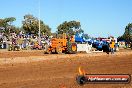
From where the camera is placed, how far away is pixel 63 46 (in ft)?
109

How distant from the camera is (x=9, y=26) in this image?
7788 centimetres

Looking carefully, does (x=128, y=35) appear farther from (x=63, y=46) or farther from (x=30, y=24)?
(x=63, y=46)

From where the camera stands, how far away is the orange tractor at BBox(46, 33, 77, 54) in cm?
3278

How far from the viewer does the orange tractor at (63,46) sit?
32.8 m

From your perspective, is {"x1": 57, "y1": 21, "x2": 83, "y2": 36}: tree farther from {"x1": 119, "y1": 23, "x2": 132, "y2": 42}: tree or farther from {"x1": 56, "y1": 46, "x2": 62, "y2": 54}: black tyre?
{"x1": 56, "y1": 46, "x2": 62, "y2": 54}: black tyre

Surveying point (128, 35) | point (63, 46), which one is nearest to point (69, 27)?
point (128, 35)

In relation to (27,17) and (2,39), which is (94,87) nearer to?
(2,39)

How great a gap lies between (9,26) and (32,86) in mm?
67532

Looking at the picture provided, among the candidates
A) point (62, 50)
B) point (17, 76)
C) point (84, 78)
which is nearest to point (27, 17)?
point (62, 50)

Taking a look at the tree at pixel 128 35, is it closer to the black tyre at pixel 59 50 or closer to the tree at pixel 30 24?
the tree at pixel 30 24

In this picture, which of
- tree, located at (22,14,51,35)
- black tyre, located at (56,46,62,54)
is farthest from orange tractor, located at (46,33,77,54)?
tree, located at (22,14,51,35)

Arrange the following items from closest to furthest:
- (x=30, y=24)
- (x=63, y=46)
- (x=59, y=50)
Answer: (x=59, y=50), (x=63, y=46), (x=30, y=24)

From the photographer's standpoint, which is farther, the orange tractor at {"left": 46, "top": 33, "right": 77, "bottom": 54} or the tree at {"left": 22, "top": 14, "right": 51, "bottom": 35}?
the tree at {"left": 22, "top": 14, "right": 51, "bottom": 35}

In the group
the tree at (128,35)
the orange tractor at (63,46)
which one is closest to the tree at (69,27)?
the tree at (128,35)
